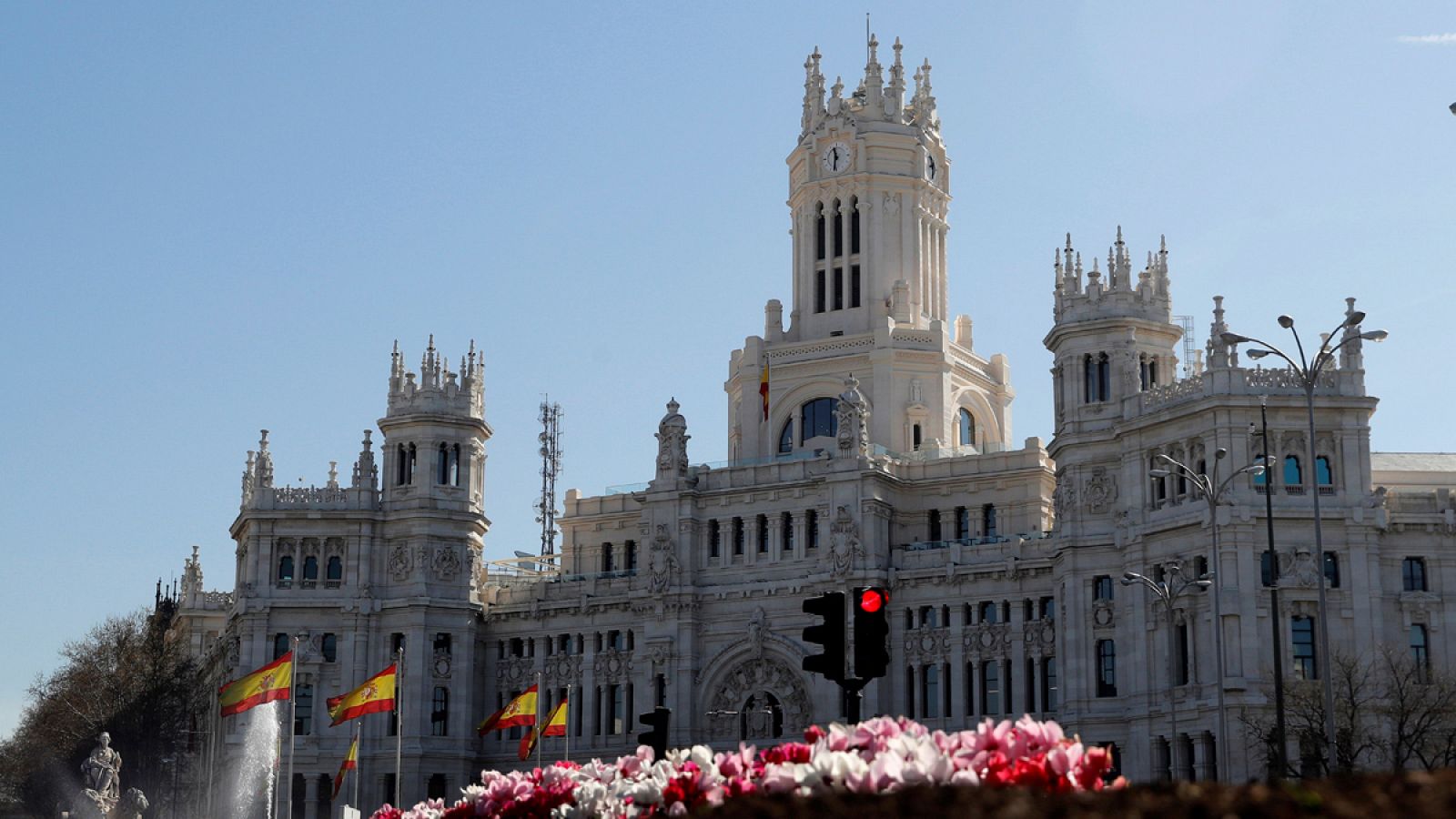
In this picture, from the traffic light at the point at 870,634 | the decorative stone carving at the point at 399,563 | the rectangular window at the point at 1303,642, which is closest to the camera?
the traffic light at the point at 870,634

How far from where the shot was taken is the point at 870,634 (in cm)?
2661

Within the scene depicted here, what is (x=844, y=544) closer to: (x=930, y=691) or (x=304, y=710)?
(x=930, y=691)

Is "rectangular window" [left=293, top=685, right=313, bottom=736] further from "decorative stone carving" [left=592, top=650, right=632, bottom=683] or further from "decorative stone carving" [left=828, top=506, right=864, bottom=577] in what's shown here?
"decorative stone carving" [left=828, top=506, right=864, bottom=577]

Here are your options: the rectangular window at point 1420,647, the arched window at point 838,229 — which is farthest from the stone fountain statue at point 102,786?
the rectangular window at point 1420,647

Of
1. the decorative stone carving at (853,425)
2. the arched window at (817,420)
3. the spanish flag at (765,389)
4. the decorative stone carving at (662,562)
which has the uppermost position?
the spanish flag at (765,389)

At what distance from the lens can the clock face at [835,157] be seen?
4205 inches

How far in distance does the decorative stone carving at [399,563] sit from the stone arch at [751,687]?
17.6m

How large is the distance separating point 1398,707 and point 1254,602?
740cm

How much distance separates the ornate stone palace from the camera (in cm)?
7869

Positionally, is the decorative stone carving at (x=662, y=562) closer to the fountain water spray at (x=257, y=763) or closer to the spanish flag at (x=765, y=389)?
the spanish flag at (x=765, y=389)

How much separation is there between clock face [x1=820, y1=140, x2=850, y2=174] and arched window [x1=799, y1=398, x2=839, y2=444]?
13.3 meters

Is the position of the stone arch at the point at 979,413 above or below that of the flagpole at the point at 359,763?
above

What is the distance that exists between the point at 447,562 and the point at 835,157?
30840mm

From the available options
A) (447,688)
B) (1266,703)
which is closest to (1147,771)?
(1266,703)
